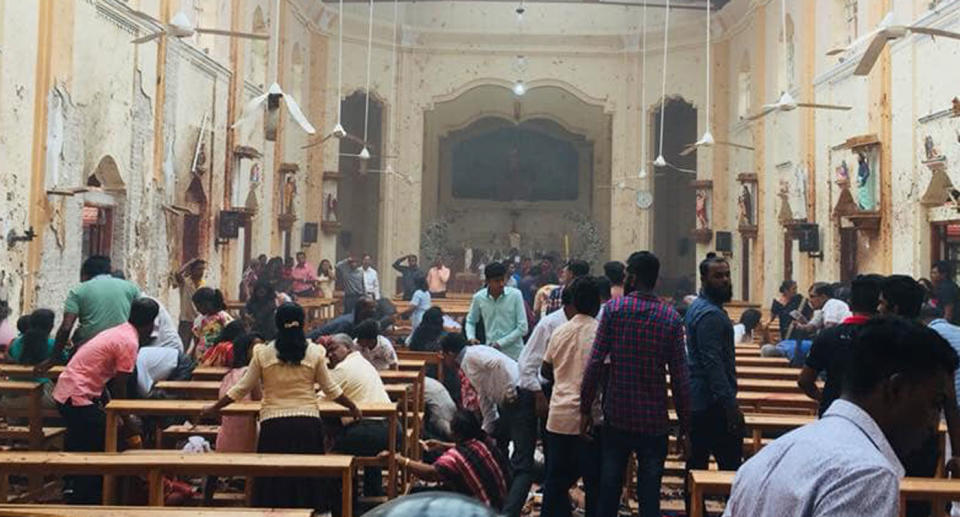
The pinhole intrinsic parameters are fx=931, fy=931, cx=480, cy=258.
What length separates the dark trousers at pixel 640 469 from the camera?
A: 181 inches

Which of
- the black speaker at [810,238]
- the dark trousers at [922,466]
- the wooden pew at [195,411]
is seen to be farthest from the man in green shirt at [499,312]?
the black speaker at [810,238]

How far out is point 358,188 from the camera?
26.0 m

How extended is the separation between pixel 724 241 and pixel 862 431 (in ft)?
64.4

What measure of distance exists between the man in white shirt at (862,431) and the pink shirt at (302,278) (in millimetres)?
15113

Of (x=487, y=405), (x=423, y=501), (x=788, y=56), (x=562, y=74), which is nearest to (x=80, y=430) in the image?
(x=487, y=405)

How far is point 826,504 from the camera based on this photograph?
169 cm

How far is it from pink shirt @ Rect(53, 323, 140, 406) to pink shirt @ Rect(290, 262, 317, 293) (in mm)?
10964

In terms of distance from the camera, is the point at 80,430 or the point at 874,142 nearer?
the point at 80,430

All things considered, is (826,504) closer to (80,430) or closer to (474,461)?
(474,461)

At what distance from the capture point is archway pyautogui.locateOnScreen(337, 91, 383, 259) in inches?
957

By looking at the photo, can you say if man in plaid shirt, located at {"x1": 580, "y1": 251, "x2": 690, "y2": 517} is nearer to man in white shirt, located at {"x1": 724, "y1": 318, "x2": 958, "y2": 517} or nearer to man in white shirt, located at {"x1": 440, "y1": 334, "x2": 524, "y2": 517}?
man in white shirt, located at {"x1": 440, "y1": 334, "x2": 524, "y2": 517}

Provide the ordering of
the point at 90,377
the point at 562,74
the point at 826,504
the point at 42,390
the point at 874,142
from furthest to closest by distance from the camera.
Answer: the point at 562,74
the point at 874,142
the point at 42,390
the point at 90,377
the point at 826,504

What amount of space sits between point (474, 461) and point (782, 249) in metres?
14.4

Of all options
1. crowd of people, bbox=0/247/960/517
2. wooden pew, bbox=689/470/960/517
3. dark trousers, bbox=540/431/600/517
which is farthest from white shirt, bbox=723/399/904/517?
dark trousers, bbox=540/431/600/517
